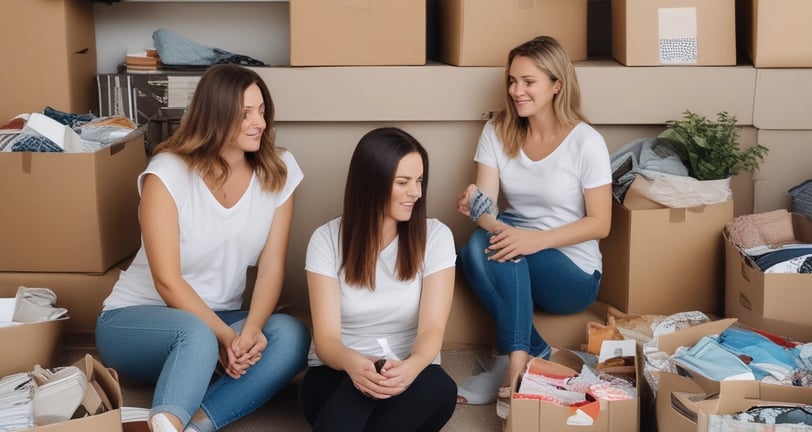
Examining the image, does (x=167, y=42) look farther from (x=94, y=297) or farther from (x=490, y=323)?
(x=490, y=323)

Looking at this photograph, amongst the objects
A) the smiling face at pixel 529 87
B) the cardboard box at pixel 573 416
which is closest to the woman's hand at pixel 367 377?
the cardboard box at pixel 573 416

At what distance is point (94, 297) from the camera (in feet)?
10.1

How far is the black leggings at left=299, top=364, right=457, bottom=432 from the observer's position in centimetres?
230

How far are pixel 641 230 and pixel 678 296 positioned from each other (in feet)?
0.78

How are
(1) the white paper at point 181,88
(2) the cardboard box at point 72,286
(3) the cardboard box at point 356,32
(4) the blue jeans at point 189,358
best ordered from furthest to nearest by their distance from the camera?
(1) the white paper at point 181,88 < (3) the cardboard box at point 356,32 < (2) the cardboard box at point 72,286 < (4) the blue jeans at point 189,358

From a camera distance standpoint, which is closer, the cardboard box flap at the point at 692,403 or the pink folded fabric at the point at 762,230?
the cardboard box flap at the point at 692,403

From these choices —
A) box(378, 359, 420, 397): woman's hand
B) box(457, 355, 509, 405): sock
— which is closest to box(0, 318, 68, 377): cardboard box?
box(378, 359, 420, 397): woman's hand

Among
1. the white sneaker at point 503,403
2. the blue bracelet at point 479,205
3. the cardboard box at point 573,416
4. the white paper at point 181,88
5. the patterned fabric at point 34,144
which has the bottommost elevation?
the white sneaker at point 503,403

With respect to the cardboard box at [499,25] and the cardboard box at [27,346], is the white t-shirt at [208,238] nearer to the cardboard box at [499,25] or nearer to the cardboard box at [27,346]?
the cardboard box at [27,346]

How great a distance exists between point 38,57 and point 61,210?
1.98 feet

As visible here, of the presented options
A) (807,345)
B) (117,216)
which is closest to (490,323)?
(807,345)

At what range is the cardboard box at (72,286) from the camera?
305cm

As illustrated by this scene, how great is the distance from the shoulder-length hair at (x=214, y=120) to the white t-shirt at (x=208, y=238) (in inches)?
1.4

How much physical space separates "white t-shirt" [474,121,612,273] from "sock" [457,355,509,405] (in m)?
0.38
